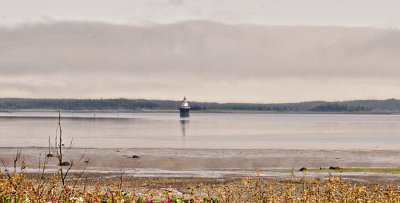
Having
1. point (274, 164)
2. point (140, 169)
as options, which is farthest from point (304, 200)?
point (274, 164)

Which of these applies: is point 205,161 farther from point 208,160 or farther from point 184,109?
point 184,109

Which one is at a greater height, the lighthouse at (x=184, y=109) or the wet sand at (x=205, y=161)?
the lighthouse at (x=184, y=109)

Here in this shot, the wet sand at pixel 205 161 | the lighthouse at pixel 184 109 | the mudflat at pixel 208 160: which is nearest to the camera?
the wet sand at pixel 205 161

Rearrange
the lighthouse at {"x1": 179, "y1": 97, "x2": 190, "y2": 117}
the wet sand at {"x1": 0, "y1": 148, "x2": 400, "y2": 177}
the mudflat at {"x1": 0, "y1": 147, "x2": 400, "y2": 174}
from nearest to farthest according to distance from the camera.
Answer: the wet sand at {"x1": 0, "y1": 148, "x2": 400, "y2": 177} < the mudflat at {"x1": 0, "y1": 147, "x2": 400, "y2": 174} < the lighthouse at {"x1": 179, "y1": 97, "x2": 190, "y2": 117}

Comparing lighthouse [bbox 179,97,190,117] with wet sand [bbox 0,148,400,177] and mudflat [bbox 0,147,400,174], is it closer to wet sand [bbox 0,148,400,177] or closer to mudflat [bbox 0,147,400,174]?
wet sand [bbox 0,148,400,177]

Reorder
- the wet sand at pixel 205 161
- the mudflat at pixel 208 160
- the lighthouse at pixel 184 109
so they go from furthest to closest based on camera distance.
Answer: the lighthouse at pixel 184 109
the mudflat at pixel 208 160
the wet sand at pixel 205 161

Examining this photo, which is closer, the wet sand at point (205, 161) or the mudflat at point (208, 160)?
the wet sand at point (205, 161)

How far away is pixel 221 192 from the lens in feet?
32.6

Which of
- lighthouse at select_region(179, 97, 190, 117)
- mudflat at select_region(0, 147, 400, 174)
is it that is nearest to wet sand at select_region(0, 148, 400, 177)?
mudflat at select_region(0, 147, 400, 174)

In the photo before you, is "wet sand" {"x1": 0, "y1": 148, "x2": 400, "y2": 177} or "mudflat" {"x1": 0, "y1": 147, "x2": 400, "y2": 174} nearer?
"wet sand" {"x1": 0, "y1": 148, "x2": 400, "y2": 177}

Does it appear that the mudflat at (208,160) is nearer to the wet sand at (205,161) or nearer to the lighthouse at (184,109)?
the wet sand at (205,161)

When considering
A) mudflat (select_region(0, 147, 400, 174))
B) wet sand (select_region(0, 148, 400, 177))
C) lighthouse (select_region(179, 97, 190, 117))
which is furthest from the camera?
lighthouse (select_region(179, 97, 190, 117))

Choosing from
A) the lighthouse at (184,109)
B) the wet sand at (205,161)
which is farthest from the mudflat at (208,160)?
the lighthouse at (184,109)

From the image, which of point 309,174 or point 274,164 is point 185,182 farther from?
point 274,164
